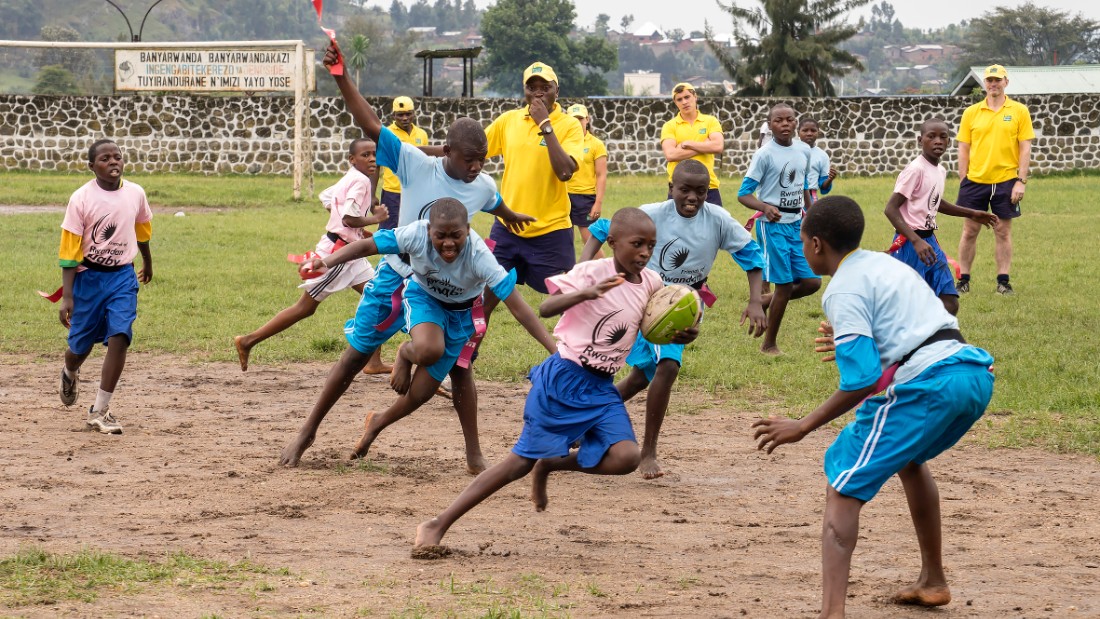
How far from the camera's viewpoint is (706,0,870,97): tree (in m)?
47.9

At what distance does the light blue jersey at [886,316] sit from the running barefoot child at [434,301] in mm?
1734

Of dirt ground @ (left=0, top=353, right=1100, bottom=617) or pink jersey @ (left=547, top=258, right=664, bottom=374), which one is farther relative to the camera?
pink jersey @ (left=547, top=258, right=664, bottom=374)

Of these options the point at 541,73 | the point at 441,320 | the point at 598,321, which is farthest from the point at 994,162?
the point at 598,321

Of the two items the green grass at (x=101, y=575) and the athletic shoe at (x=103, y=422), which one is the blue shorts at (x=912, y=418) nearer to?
the green grass at (x=101, y=575)

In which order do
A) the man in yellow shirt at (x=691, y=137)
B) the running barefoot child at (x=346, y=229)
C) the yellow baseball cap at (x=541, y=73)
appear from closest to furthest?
the yellow baseball cap at (x=541, y=73) → the running barefoot child at (x=346, y=229) → the man in yellow shirt at (x=691, y=137)

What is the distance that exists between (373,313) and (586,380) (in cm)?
172

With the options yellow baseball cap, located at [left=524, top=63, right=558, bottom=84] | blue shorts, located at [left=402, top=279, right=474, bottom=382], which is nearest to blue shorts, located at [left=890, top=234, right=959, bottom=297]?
yellow baseball cap, located at [left=524, top=63, right=558, bottom=84]

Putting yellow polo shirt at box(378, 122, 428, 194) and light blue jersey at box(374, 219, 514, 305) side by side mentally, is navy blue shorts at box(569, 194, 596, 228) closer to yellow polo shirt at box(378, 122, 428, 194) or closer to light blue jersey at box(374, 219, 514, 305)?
yellow polo shirt at box(378, 122, 428, 194)

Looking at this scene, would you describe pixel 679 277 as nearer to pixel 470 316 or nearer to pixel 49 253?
pixel 470 316

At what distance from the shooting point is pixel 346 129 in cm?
2678

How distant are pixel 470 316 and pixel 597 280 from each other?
1281 mm

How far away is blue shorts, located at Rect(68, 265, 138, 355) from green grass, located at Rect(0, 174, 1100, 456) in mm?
2079

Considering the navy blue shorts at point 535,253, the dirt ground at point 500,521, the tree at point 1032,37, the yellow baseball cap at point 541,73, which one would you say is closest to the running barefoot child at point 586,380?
the dirt ground at point 500,521

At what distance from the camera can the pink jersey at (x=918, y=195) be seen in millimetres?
→ 8922
